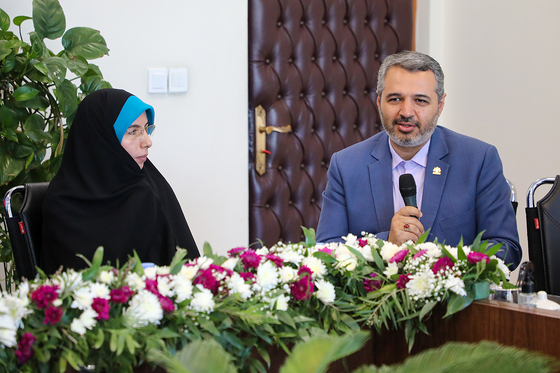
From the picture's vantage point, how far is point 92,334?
81 cm

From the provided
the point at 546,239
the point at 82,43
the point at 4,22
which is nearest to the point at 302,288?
the point at 546,239

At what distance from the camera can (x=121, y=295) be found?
2.81ft

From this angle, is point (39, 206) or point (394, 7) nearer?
point (39, 206)

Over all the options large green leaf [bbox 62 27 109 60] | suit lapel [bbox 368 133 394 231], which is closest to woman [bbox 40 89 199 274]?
large green leaf [bbox 62 27 109 60]

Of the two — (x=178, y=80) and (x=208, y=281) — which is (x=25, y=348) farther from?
(x=178, y=80)

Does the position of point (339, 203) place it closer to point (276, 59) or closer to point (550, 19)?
point (276, 59)

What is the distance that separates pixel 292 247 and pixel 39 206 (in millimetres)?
1202

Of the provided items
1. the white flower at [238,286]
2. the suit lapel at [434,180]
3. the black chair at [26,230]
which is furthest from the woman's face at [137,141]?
the white flower at [238,286]

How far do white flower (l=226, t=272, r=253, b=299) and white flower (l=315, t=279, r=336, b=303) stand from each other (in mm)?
144

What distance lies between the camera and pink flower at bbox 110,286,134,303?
85cm

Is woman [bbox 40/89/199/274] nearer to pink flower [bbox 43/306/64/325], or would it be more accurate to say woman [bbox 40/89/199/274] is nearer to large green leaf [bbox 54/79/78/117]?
large green leaf [bbox 54/79/78/117]

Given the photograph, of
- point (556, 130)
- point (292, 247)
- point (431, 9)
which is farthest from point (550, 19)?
point (292, 247)

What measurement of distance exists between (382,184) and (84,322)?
4.44ft

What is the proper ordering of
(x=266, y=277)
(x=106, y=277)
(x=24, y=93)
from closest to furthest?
(x=106, y=277) < (x=266, y=277) < (x=24, y=93)
